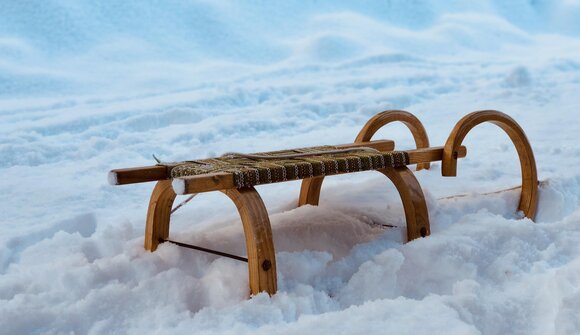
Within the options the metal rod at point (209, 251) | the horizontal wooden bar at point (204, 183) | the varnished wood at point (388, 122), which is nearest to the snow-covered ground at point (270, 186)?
the metal rod at point (209, 251)

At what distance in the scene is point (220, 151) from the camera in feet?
13.2

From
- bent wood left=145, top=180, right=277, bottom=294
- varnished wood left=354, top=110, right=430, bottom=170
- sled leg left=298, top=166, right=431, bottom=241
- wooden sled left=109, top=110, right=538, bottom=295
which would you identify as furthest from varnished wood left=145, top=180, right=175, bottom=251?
varnished wood left=354, top=110, right=430, bottom=170

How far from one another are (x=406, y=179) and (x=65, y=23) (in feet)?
21.8

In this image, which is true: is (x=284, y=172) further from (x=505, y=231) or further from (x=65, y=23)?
(x=65, y=23)

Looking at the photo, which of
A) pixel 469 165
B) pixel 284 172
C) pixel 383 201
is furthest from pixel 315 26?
pixel 284 172

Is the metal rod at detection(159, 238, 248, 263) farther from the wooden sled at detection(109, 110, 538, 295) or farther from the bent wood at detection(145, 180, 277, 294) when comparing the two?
the bent wood at detection(145, 180, 277, 294)

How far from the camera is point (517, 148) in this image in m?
2.52

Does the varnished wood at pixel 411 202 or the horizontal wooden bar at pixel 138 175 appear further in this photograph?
the varnished wood at pixel 411 202

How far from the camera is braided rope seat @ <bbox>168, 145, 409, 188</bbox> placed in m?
1.82

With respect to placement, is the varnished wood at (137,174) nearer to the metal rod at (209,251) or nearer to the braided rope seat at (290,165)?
the braided rope seat at (290,165)

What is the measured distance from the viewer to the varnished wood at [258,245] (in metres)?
1.75

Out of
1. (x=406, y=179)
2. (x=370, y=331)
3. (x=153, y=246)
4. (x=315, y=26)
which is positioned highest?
(x=315, y=26)

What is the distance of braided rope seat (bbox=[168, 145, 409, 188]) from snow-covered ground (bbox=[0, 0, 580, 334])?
261mm

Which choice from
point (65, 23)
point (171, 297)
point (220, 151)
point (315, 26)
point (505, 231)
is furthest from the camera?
point (315, 26)
